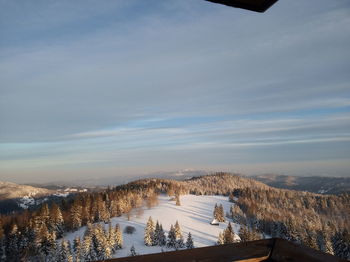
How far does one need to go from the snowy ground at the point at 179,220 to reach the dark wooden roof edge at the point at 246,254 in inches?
2913

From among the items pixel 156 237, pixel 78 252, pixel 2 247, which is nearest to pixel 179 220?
pixel 156 237

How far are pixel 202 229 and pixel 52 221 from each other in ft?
180

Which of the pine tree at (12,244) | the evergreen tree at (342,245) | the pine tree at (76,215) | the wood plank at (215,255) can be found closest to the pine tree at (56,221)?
the pine tree at (76,215)

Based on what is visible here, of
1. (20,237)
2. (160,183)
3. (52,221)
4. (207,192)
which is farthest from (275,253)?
(207,192)

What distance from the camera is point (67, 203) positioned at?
90312mm

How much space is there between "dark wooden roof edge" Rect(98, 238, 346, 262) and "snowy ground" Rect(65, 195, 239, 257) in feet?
243

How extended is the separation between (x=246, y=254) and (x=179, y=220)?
112374mm

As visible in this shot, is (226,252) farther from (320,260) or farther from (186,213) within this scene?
(186,213)

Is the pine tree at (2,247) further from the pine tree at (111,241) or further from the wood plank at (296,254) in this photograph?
the wood plank at (296,254)

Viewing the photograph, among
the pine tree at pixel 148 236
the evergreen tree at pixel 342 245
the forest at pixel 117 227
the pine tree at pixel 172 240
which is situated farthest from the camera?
the pine tree at pixel 148 236

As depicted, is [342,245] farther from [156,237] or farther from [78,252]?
[78,252]

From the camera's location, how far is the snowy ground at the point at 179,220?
80.4 m

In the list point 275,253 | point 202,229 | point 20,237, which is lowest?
point 202,229

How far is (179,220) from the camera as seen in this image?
108500 millimetres
